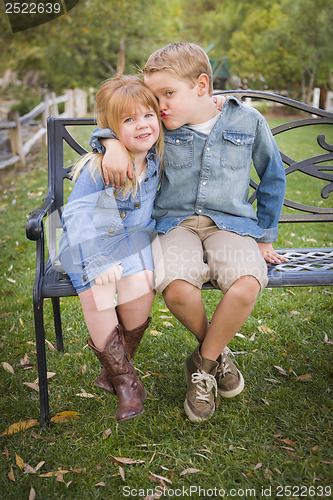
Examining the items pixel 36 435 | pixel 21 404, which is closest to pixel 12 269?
pixel 21 404

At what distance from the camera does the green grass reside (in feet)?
6.41

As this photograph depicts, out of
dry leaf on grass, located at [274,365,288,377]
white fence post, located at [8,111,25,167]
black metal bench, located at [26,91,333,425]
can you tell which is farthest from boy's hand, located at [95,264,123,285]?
white fence post, located at [8,111,25,167]

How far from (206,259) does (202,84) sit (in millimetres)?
861

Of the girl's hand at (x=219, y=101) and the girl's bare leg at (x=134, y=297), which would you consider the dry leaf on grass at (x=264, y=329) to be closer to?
the girl's bare leg at (x=134, y=297)

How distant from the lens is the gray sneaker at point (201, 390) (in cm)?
225

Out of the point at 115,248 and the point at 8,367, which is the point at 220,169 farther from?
the point at 8,367

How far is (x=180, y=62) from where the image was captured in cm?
224

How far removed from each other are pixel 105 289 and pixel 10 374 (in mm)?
1042

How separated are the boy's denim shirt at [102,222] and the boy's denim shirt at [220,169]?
0.12 meters

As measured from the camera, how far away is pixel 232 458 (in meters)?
2.05

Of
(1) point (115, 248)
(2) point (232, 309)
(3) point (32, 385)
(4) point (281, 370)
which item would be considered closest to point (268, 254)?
(2) point (232, 309)

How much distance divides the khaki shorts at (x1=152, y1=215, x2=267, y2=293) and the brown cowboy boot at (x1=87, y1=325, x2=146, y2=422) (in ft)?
1.01

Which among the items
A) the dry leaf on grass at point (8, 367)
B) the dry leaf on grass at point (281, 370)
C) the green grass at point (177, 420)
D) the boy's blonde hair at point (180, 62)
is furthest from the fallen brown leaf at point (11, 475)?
the boy's blonde hair at point (180, 62)

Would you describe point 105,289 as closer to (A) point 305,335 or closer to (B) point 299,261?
(B) point 299,261
